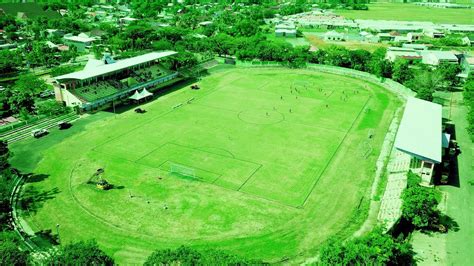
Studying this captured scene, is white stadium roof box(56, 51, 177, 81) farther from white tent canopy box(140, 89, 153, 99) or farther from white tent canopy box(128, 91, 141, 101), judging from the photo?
white tent canopy box(140, 89, 153, 99)

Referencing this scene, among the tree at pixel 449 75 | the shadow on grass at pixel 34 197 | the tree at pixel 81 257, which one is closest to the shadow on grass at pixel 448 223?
the tree at pixel 81 257

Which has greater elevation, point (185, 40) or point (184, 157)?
point (185, 40)

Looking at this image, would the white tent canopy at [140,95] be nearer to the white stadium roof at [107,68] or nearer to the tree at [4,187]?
the white stadium roof at [107,68]

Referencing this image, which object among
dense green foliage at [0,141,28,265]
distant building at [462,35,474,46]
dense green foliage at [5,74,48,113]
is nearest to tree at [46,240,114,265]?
dense green foliage at [0,141,28,265]

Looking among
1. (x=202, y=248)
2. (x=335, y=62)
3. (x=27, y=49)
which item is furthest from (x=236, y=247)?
(x=27, y=49)

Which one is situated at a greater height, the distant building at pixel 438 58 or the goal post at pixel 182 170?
the distant building at pixel 438 58

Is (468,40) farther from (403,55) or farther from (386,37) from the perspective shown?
(403,55)

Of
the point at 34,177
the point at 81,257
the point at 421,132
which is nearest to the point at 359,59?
the point at 421,132

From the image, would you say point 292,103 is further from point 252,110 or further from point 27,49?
point 27,49
